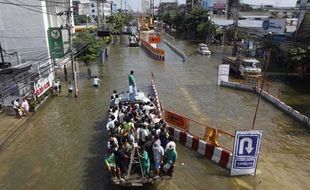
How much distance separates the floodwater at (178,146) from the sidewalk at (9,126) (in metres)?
0.38

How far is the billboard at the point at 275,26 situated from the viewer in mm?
42362

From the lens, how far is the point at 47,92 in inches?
957

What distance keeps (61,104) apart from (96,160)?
9732mm

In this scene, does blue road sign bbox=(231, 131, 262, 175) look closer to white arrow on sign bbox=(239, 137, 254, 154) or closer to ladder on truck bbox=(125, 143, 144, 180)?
white arrow on sign bbox=(239, 137, 254, 154)

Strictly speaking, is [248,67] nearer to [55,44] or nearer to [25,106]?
[55,44]

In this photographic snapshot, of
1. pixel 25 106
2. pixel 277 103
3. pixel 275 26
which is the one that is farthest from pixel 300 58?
pixel 25 106

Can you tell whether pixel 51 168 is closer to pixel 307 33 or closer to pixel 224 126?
pixel 224 126

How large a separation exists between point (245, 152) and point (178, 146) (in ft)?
12.8

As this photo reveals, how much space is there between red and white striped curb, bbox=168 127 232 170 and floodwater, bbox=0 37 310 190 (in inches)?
12.2

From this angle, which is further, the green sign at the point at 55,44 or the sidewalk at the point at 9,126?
the green sign at the point at 55,44

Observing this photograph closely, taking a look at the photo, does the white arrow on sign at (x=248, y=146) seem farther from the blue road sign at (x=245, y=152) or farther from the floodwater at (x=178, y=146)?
the floodwater at (x=178, y=146)

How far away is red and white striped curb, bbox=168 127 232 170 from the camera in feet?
43.6

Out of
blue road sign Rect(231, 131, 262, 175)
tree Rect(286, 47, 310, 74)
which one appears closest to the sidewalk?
blue road sign Rect(231, 131, 262, 175)

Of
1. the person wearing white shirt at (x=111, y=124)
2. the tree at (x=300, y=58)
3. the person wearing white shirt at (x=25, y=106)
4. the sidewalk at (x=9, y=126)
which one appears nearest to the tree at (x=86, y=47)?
the person wearing white shirt at (x=25, y=106)
